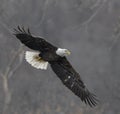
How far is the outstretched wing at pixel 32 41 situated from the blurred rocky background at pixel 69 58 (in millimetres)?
4187

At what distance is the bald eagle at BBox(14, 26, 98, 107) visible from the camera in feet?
29.8

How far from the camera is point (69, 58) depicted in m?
19.3

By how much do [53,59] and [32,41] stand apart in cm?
34

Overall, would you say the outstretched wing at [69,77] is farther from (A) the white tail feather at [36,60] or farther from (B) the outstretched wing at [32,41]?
(B) the outstretched wing at [32,41]

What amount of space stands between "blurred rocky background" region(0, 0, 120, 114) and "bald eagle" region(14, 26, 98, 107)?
3.91 meters

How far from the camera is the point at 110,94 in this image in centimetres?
1742

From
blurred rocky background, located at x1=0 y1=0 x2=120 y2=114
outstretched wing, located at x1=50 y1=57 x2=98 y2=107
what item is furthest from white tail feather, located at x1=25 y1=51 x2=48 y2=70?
blurred rocky background, located at x1=0 y1=0 x2=120 y2=114

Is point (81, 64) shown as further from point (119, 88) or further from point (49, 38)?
point (119, 88)

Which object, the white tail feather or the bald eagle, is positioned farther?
the white tail feather

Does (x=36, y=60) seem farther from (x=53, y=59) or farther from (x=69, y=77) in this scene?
(x=69, y=77)

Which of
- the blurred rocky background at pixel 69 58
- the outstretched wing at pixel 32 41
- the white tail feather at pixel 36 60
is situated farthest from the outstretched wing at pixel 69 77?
the blurred rocky background at pixel 69 58

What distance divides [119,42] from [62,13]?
1.97 meters

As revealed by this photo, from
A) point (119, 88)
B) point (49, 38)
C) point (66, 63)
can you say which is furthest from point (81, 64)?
point (66, 63)

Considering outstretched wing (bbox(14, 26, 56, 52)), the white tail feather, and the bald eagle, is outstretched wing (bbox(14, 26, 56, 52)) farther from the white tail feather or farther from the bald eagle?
the white tail feather
